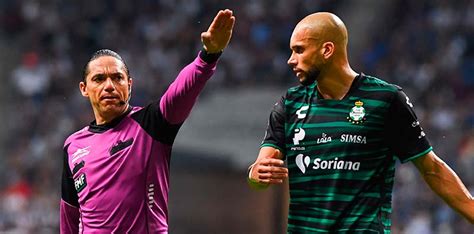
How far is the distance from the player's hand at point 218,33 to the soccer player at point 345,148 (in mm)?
351


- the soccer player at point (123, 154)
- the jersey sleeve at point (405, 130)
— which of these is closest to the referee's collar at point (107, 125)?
the soccer player at point (123, 154)

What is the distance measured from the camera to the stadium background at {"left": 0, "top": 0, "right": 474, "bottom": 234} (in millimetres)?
13086

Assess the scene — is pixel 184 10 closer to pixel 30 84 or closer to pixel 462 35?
pixel 30 84

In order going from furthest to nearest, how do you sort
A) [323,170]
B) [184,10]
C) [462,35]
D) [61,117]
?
[184,10]
[61,117]
[462,35]
[323,170]

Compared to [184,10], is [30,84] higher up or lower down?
lower down

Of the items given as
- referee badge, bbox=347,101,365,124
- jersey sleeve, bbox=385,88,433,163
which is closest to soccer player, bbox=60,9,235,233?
referee badge, bbox=347,101,365,124

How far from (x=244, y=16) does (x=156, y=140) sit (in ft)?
38.5

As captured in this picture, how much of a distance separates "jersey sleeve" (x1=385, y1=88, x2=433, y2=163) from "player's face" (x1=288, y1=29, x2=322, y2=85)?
42cm

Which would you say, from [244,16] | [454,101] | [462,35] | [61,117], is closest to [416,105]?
[454,101]

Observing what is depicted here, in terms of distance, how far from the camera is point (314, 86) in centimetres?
528

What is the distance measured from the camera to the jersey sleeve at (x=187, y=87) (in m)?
5.08

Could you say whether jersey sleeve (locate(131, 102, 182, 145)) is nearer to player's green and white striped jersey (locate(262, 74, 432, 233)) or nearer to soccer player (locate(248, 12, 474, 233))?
soccer player (locate(248, 12, 474, 233))

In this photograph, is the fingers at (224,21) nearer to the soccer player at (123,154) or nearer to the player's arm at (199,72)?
the player's arm at (199,72)

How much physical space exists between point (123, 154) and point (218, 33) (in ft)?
2.88
